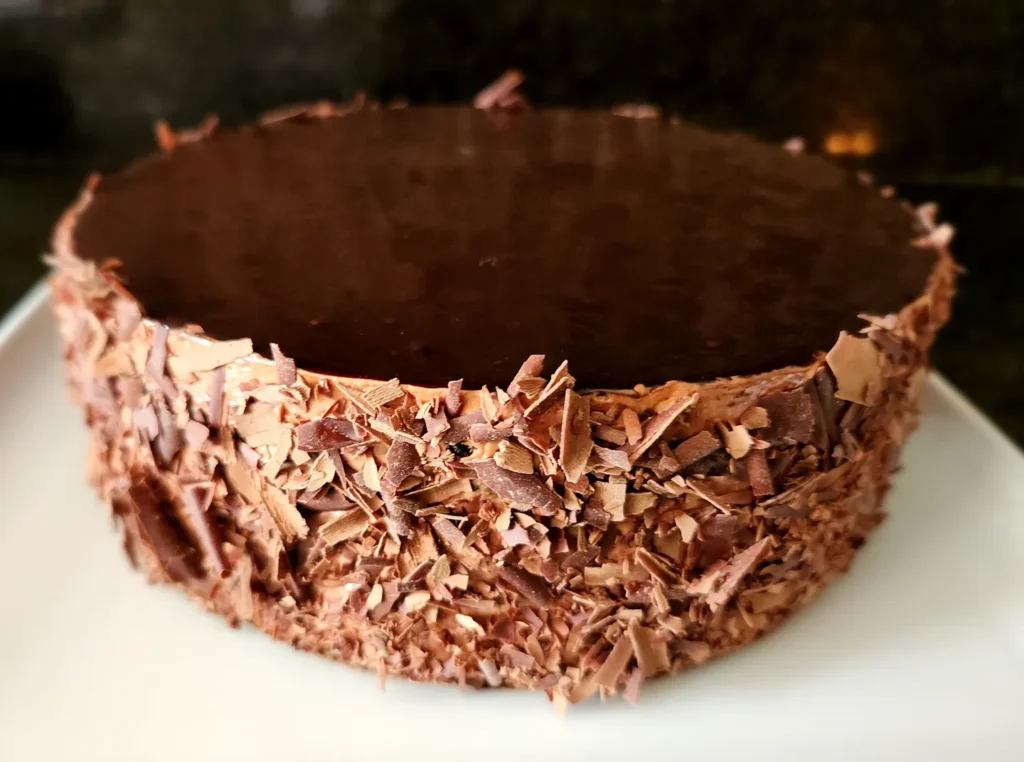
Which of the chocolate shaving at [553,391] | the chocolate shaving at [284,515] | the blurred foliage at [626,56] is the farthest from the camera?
the blurred foliage at [626,56]

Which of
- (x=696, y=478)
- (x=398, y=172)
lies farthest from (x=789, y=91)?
(x=696, y=478)

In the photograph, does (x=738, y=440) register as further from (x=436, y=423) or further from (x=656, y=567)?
(x=436, y=423)

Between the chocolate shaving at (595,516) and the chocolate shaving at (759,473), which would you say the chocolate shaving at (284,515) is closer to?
the chocolate shaving at (595,516)

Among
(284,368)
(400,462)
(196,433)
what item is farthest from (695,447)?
(196,433)

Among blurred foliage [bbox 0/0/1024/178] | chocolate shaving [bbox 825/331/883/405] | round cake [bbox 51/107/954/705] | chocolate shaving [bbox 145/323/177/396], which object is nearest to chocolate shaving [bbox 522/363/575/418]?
round cake [bbox 51/107/954/705]

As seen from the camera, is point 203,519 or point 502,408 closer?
point 502,408

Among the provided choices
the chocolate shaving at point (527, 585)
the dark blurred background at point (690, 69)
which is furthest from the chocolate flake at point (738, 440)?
the dark blurred background at point (690, 69)

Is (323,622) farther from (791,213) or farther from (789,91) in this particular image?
(789,91)
